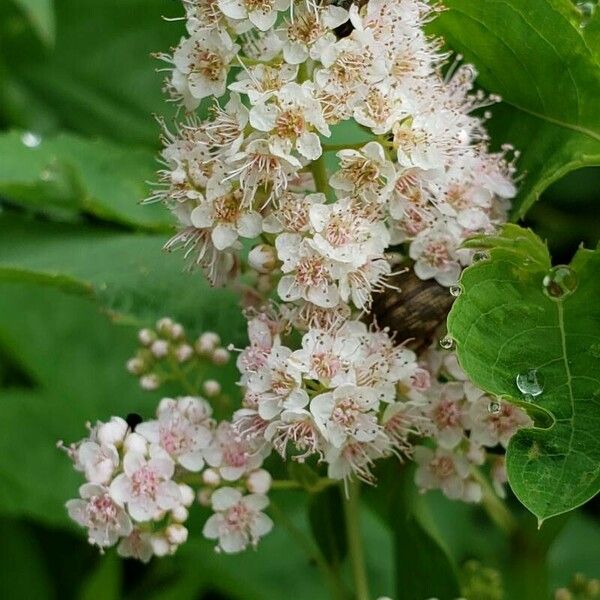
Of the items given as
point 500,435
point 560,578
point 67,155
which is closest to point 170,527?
point 500,435

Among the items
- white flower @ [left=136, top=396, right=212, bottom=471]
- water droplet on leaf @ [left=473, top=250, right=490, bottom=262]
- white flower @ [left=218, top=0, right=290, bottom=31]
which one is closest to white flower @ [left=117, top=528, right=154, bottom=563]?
white flower @ [left=136, top=396, right=212, bottom=471]

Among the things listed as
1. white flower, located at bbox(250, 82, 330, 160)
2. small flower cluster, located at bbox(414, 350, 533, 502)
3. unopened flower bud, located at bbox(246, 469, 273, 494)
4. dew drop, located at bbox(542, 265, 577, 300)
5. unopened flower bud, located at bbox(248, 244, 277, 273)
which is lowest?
unopened flower bud, located at bbox(246, 469, 273, 494)

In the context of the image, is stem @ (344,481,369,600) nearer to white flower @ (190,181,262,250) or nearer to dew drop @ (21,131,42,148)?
white flower @ (190,181,262,250)

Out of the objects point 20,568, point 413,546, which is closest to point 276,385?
point 413,546

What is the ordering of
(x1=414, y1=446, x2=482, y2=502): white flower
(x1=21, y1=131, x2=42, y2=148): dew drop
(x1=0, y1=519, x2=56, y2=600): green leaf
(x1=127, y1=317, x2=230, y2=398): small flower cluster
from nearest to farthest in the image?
(x1=414, y1=446, x2=482, y2=502): white flower → (x1=127, y1=317, x2=230, y2=398): small flower cluster → (x1=21, y1=131, x2=42, y2=148): dew drop → (x1=0, y1=519, x2=56, y2=600): green leaf

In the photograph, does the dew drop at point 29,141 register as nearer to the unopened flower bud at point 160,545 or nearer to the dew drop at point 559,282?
the unopened flower bud at point 160,545

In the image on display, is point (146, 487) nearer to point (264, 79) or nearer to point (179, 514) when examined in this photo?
Result: point (179, 514)

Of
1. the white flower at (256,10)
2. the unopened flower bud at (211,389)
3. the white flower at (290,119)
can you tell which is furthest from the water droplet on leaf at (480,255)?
the unopened flower bud at (211,389)
